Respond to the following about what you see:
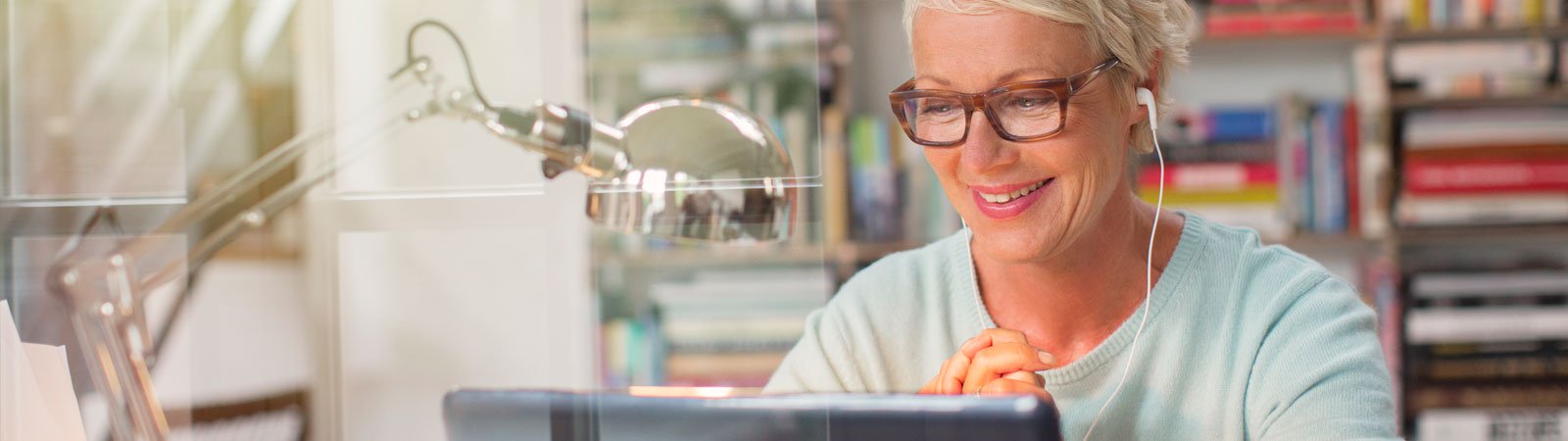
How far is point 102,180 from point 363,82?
18 cm

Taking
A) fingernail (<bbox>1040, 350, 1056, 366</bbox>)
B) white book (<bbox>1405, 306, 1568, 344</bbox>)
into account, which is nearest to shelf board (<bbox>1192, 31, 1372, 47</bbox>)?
white book (<bbox>1405, 306, 1568, 344</bbox>)

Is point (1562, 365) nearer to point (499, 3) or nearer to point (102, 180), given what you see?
point (499, 3)

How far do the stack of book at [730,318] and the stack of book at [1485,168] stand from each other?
192 cm

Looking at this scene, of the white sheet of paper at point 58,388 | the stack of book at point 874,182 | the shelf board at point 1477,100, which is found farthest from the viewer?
the stack of book at point 874,182

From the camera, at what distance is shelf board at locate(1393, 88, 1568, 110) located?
2334 millimetres

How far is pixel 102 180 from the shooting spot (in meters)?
0.76

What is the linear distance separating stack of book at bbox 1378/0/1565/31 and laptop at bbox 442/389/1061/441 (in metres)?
2.03

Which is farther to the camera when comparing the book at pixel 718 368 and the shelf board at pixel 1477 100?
the shelf board at pixel 1477 100

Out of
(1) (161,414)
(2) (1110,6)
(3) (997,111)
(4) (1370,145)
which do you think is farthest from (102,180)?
(4) (1370,145)

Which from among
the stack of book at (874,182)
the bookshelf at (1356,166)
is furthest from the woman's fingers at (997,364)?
the stack of book at (874,182)

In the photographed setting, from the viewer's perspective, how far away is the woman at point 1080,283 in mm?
928

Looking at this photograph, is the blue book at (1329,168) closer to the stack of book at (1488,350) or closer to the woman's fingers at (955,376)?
the stack of book at (1488,350)

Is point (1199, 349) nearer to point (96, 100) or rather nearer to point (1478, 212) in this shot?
point (96, 100)

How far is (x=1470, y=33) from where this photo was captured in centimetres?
238
